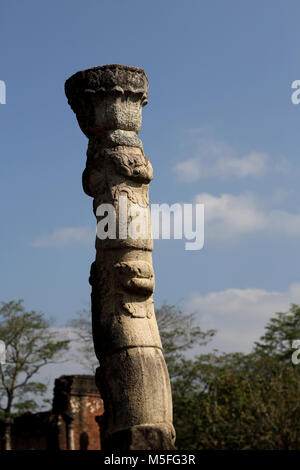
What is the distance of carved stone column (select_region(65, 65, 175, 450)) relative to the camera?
6051mm

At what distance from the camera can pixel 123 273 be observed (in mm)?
6441

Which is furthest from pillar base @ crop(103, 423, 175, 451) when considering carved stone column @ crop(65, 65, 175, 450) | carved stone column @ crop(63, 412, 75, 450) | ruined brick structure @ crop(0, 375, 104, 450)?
carved stone column @ crop(63, 412, 75, 450)

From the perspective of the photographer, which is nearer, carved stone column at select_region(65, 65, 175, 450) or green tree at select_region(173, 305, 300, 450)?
carved stone column at select_region(65, 65, 175, 450)

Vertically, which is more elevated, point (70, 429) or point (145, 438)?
point (70, 429)

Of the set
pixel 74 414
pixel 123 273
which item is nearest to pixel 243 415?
pixel 74 414

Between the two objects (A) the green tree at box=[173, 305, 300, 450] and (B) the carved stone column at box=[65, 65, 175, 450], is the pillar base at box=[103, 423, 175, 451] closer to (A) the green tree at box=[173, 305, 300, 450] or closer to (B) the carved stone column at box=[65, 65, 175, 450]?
(B) the carved stone column at box=[65, 65, 175, 450]

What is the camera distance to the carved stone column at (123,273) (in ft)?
19.9

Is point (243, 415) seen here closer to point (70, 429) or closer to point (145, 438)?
point (70, 429)

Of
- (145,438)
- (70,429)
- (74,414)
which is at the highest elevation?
(74,414)

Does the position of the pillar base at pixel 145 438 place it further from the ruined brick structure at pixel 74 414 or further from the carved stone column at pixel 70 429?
the carved stone column at pixel 70 429

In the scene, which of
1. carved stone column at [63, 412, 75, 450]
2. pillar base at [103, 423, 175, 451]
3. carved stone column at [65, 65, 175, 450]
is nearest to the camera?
pillar base at [103, 423, 175, 451]

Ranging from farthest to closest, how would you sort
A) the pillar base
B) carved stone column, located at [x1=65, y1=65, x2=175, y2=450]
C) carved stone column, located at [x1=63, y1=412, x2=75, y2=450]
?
carved stone column, located at [x1=63, y1=412, x2=75, y2=450] → carved stone column, located at [x1=65, y1=65, x2=175, y2=450] → the pillar base
